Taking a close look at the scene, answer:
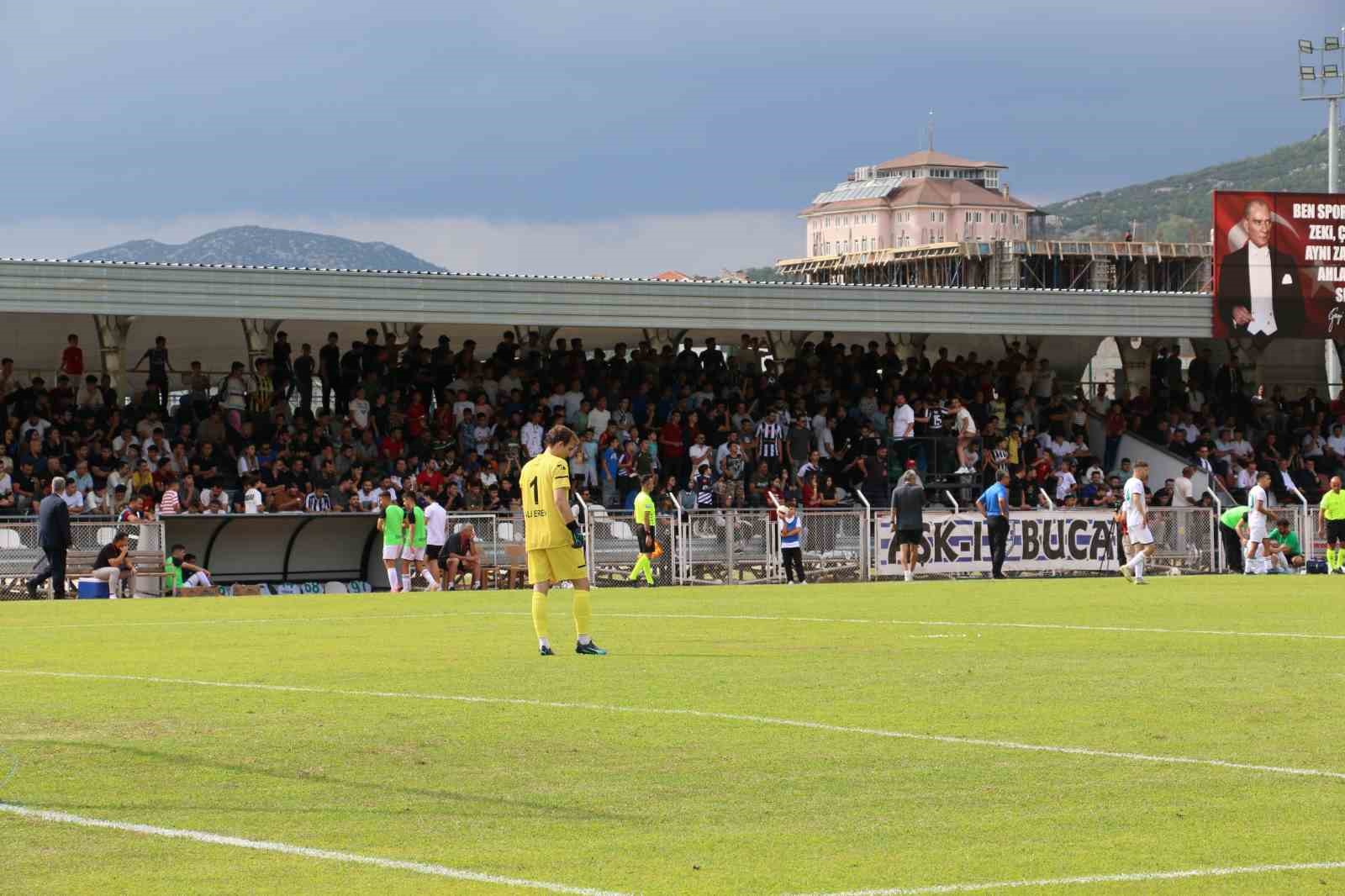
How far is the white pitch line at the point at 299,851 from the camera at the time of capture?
22.3 feet

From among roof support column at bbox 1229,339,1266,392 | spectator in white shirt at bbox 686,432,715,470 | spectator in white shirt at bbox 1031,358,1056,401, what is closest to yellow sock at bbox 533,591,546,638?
spectator in white shirt at bbox 686,432,715,470

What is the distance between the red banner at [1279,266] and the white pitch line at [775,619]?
950 inches

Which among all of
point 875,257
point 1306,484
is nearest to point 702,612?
point 1306,484

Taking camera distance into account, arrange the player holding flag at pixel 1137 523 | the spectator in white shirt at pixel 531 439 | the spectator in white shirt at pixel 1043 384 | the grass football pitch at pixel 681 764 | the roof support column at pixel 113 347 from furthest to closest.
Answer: the spectator in white shirt at pixel 1043 384, the roof support column at pixel 113 347, the spectator in white shirt at pixel 531 439, the player holding flag at pixel 1137 523, the grass football pitch at pixel 681 764

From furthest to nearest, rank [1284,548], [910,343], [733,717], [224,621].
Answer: [910,343] → [1284,548] → [224,621] → [733,717]

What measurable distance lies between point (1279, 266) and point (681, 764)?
116ft

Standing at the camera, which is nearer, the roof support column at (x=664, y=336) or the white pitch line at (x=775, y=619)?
the white pitch line at (x=775, y=619)

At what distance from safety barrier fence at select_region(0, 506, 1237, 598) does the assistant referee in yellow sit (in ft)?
48.4

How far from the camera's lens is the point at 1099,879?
686 cm

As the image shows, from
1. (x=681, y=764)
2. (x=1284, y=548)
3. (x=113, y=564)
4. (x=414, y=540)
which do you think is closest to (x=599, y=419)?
(x=414, y=540)

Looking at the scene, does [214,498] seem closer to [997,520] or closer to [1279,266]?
[997,520]

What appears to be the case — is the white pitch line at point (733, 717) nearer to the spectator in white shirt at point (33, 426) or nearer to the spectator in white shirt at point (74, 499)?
the spectator in white shirt at point (74, 499)

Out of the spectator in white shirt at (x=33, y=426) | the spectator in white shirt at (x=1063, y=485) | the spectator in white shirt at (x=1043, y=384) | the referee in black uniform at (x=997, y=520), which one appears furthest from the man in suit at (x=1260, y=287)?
the spectator in white shirt at (x=33, y=426)

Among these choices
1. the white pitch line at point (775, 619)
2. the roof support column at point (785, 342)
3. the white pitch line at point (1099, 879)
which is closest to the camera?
the white pitch line at point (1099, 879)
